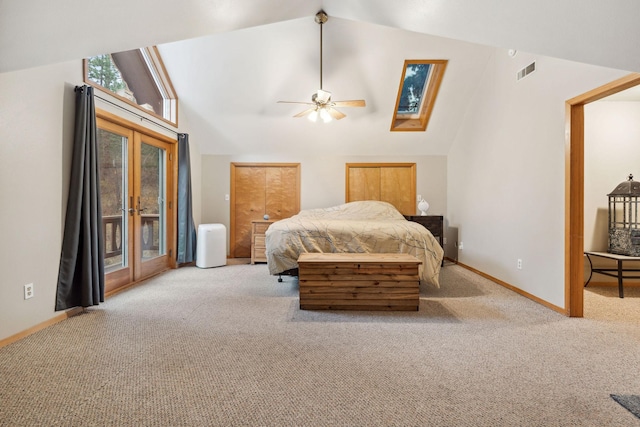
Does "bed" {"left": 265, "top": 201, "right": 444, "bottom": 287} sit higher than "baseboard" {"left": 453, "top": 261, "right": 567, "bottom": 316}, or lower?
higher

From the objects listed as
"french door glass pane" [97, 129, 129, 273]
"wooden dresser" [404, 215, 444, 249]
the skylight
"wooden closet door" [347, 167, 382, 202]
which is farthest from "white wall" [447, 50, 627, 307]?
"french door glass pane" [97, 129, 129, 273]

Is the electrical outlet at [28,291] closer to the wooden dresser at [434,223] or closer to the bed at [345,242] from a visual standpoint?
the bed at [345,242]

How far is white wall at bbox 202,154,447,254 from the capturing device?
5.93 metres

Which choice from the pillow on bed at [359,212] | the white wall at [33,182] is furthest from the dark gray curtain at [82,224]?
the pillow on bed at [359,212]

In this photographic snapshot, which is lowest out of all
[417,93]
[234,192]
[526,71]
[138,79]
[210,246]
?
[210,246]

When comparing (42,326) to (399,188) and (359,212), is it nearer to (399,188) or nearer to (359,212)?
(359,212)

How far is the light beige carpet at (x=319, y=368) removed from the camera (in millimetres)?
1511

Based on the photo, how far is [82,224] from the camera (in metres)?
2.87

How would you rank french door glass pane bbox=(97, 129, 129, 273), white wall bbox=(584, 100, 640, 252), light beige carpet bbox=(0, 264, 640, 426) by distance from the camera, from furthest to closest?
1. white wall bbox=(584, 100, 640, 252)
2. french door glass pane bbox=(97, 129, 129, 273)
3. light beige carpet bbox=(0, 264, 640, 426)

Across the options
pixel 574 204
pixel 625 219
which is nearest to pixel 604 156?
pixel 625 219

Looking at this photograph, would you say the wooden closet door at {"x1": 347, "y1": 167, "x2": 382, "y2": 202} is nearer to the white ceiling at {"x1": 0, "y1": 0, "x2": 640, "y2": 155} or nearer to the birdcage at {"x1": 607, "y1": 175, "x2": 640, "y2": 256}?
the white ceiling at {"x1": 0, "y1": 0, "x2": 640, "y2": 155}

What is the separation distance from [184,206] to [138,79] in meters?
1.83

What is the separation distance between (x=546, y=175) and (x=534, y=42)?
1805mm

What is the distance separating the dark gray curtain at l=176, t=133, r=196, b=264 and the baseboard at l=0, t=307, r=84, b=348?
202 cm
